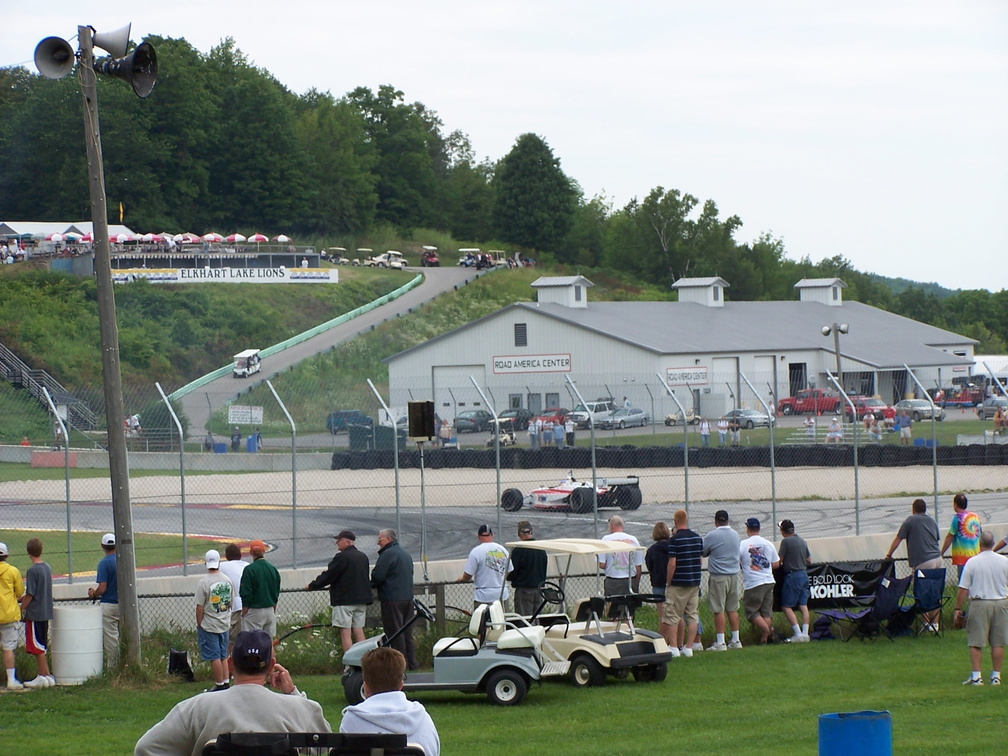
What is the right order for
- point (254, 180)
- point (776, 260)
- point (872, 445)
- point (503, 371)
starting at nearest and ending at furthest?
1. point (872, 445)
2. point (503, 371)
3. point (254, 180)
4. point (776, 260)

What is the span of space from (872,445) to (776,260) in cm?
10104

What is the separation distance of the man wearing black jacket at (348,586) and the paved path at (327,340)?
22.8 meters

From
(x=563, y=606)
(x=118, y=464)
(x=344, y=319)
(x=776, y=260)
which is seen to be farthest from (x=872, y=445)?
(x=776, y=260)

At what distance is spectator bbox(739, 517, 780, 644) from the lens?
47.6 ft

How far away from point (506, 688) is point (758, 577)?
14.1ft

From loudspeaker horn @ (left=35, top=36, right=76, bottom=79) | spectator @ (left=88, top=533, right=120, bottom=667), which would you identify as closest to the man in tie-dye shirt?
spectator @ (left=88, top=533, right=120, bottom=667)

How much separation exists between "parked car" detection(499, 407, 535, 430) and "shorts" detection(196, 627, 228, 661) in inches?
905

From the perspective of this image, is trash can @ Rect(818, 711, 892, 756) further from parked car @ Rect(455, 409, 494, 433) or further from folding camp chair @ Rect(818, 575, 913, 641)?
parked car @ Rect(455, 409, 494, 433)

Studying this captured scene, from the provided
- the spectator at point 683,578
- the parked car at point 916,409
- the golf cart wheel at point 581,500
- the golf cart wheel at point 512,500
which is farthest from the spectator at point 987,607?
the parked car at point 916,409

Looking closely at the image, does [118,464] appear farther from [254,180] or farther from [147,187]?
[254,180]

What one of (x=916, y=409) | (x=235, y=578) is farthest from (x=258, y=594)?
(x=916, y=409)

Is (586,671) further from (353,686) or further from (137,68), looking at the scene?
(137,68)

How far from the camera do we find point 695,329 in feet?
207

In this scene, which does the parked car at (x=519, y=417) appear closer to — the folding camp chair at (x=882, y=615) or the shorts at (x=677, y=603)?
the folding camp chair at (x=882, y=615)
